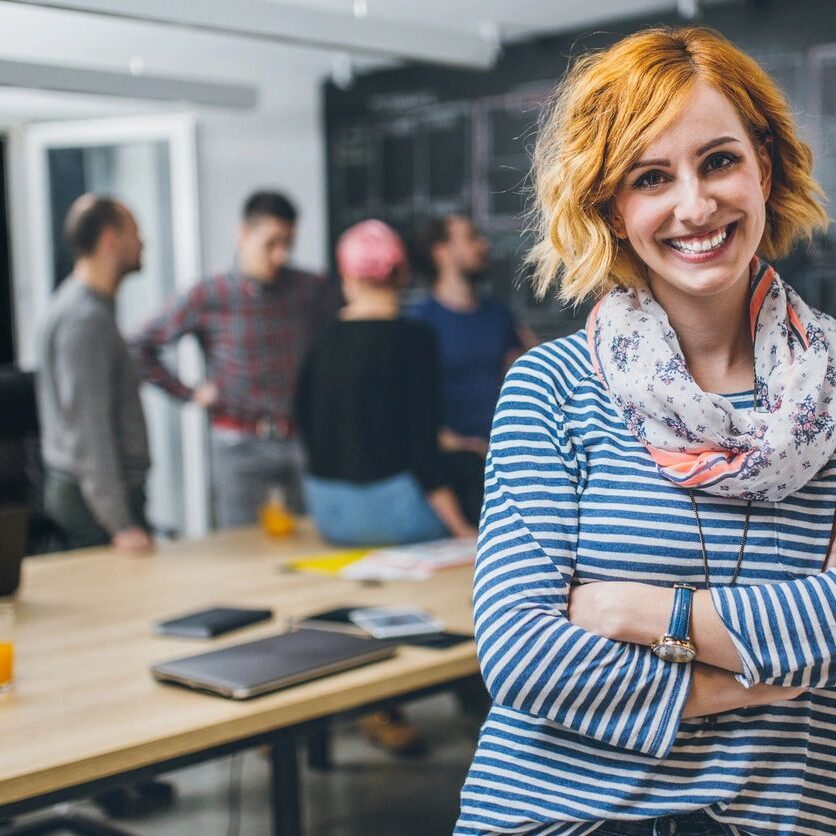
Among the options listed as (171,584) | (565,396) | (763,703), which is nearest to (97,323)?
(171,584)

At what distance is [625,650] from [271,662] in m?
0.83

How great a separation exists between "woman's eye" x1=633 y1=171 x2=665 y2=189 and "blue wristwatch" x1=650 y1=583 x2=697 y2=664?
418 millimetres

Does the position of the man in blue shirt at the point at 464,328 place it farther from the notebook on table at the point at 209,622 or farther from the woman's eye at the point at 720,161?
the woman's eye at the point at 720,161

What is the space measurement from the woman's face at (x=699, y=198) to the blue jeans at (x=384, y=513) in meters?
1.64

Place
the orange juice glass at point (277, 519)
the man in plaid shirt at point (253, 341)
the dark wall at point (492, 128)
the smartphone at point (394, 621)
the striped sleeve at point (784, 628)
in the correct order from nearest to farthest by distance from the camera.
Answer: the striped sleeve at point (784, 628), the smartphone at point (394, 621), the orange juice glass at point (277, 519), the man in plaid shirt at point (253, 341), the dark wall at point (492, 128)

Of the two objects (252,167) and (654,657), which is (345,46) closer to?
(654,657)

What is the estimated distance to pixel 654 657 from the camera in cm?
118

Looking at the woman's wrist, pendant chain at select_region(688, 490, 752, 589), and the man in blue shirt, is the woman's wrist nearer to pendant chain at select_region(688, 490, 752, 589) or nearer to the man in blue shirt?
pendant chain at select_region(688, 490, 752, 589)

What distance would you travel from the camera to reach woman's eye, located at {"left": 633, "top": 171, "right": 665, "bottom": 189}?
4.02 feet

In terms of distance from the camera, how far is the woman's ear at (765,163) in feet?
4.20

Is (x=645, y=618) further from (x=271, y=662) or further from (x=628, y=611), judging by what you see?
(x=271, y=662)

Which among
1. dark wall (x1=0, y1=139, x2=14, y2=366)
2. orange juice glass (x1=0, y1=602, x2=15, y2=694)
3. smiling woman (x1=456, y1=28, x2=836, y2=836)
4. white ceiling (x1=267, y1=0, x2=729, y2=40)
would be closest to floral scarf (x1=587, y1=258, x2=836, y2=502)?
smiling woman (x1=456, y1=28, x2=836, y2=836)

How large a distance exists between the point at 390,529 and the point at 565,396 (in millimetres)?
1620

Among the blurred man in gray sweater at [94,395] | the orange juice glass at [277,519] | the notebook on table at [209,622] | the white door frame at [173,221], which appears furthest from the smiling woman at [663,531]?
the white door frame at [173,221]
